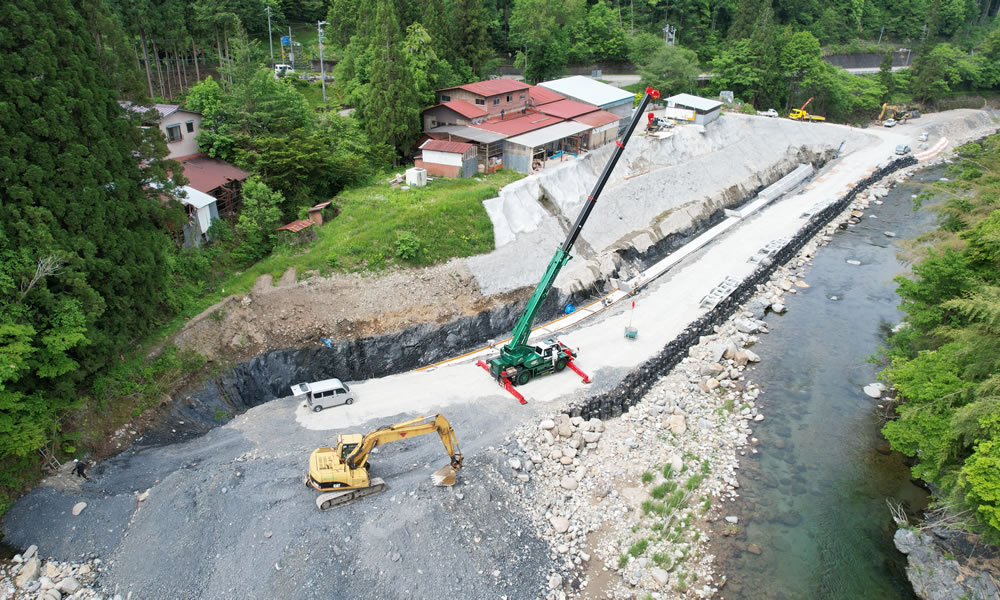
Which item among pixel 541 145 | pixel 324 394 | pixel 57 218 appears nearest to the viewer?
pixel 57 218

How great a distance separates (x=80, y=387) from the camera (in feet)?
73.5

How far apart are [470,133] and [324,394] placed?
2556 centimetres

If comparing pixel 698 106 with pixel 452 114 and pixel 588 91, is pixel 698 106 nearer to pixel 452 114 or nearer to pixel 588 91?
pixel 588 91

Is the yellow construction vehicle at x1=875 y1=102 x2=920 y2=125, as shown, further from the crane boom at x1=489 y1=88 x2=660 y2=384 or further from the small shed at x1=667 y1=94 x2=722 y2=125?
the crane boom at x1=489 y1=88 x2=660 y2=384

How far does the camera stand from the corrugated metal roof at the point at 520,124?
148ft

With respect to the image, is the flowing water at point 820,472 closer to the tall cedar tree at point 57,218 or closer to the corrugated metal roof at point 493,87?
the tall cedar tree at point 57,218

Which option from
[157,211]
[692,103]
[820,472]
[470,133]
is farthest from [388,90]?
[820,472]

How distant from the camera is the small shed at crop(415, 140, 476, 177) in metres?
41.3

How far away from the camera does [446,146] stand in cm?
4141

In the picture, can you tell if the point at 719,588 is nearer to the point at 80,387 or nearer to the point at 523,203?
the point at 80,387

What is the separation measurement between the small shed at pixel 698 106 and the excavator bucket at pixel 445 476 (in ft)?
165

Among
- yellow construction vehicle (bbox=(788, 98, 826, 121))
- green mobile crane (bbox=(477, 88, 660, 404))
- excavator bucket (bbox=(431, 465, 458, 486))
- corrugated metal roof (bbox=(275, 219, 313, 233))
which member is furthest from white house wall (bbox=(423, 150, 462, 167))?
yellow construction vehicle (bbox=(788, 98, 826, 121))

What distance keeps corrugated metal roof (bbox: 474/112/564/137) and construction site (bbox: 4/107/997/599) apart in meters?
4.73

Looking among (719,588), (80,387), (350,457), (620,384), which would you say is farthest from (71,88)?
(719,588)
